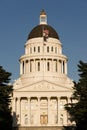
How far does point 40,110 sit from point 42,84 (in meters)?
6.27

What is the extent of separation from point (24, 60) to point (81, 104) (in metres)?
58.0

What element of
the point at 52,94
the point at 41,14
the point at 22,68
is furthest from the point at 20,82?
the point at 41,14

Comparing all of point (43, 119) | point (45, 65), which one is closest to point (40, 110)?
point (43, 119)

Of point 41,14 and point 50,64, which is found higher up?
point 41,14

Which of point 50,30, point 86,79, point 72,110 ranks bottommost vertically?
point 72,110

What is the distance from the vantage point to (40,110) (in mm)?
106938

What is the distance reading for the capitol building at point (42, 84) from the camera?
345 feet

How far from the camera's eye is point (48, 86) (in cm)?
10588

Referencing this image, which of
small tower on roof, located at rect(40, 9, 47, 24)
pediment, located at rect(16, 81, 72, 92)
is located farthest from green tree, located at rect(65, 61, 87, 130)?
small tower on roof, located at rect(40, 9, 47, 24)

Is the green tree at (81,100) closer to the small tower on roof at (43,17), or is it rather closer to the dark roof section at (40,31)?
the dark roof section at (40,31)

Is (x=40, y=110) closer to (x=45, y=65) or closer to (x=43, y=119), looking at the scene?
(x=43, y=119)

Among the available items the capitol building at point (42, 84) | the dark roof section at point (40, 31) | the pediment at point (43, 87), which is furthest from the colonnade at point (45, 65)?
the pediment at point (43, 87)

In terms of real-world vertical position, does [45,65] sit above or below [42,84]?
above

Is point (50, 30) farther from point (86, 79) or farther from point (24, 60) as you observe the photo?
point (86, 79)
